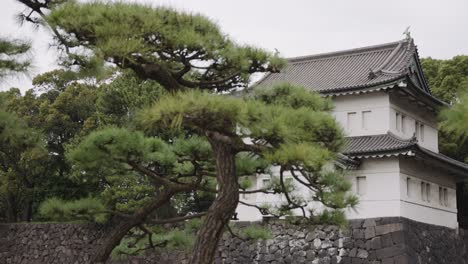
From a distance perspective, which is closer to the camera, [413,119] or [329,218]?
[329,218]

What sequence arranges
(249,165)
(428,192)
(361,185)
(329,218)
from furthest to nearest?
(428,192) → (361,185) → (329,218) → (249,165)

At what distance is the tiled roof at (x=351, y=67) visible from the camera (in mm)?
15750

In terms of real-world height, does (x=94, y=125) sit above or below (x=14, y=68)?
above

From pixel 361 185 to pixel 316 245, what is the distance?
6.11 ft

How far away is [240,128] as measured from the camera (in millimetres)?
6113

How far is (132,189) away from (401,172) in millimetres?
6699

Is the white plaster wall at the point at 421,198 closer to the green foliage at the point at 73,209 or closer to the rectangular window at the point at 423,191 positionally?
the rectangular window at the point at 423,191

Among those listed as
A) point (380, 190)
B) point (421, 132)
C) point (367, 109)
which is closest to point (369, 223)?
point (380, 190)

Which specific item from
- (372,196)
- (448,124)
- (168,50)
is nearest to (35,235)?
(372,196)

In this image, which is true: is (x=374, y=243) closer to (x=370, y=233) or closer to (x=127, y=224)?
(x=370, y=233)

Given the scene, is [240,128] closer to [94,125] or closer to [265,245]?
[265,245]

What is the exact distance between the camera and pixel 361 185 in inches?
587

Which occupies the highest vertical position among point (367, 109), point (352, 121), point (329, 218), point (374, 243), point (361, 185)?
point (367, 109)

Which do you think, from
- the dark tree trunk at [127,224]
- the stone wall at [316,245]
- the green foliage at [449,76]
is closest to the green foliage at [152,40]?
the dark tree trunk at [127,224]
